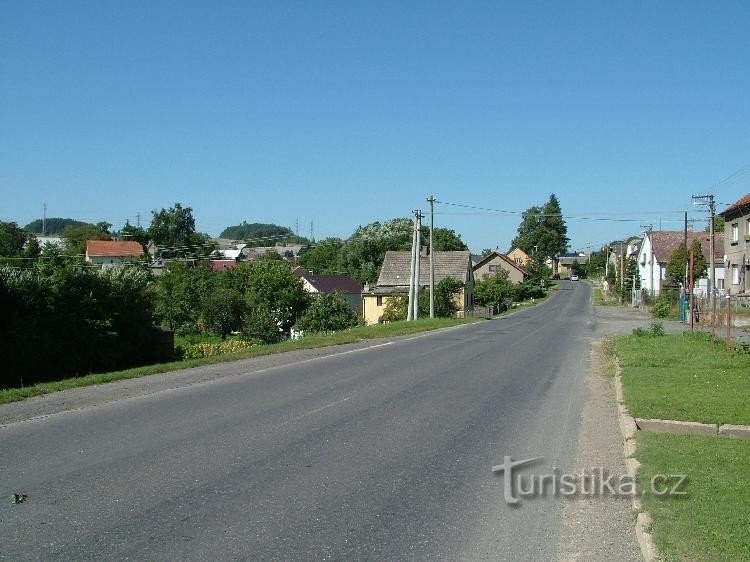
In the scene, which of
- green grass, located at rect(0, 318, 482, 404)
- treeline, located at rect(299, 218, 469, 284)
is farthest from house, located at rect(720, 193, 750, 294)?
treeline, located at rect(299, 218, 469, 284)

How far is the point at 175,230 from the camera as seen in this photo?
328 feet

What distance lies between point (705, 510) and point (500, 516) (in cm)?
170

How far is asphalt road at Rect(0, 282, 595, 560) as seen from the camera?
5641 millimetres

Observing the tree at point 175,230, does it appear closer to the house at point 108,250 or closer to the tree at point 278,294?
the house at point 108,250

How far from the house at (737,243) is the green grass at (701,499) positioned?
34.2 metres

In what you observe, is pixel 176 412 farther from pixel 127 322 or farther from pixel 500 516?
pixel 127 322

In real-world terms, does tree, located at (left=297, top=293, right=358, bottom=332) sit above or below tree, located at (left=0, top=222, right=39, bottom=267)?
below

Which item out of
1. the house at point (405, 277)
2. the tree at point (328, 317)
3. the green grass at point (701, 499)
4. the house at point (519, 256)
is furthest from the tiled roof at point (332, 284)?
the green grass at point (701, 499)

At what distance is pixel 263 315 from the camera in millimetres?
50156

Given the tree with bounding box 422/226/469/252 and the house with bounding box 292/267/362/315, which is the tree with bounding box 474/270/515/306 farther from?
the tree with bounding box 422/226/469/252

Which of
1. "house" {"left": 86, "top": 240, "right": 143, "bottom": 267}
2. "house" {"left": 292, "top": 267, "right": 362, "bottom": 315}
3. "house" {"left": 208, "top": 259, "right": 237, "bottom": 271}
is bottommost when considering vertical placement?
"house" {"left": 292, "top": 267, "right": 362, "bottom": 315}

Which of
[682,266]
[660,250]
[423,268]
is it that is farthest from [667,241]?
[423,268]

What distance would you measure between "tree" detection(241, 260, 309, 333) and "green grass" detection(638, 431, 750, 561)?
1803 inches

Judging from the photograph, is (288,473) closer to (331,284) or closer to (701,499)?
(701,499)
